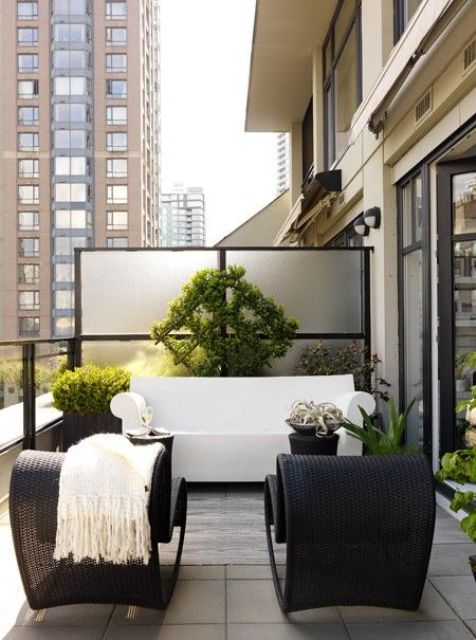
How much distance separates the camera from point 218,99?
170 feet

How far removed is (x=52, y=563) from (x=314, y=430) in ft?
6.92

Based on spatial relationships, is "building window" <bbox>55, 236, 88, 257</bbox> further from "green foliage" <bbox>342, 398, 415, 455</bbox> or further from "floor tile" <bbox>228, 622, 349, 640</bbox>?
"floor tile" <bbox>228, 622, 349, 640</bbox>

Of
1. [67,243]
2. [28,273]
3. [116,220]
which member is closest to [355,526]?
[116,220]

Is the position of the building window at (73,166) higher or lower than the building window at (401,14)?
higher

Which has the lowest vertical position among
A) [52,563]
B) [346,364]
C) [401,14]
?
[52,563]

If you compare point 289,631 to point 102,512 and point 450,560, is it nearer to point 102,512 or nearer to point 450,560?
point 102,512

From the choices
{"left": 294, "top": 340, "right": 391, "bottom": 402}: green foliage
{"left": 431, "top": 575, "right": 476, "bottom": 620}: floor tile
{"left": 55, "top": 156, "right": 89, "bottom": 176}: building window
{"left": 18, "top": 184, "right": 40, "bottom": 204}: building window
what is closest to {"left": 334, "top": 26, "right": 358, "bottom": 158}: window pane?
{"left": 294, "top": 340, "right": 391, "bottom": 402}: green foliage

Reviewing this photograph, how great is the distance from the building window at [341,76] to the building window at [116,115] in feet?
187

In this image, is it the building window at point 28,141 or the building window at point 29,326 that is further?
the building window at point 28,141

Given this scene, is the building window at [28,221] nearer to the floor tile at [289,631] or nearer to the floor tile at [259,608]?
the floor tile at [259,608]

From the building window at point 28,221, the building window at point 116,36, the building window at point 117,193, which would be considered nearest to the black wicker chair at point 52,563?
the building window at point 117,193

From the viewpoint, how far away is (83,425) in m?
5.95

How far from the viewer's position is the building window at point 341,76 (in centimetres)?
766

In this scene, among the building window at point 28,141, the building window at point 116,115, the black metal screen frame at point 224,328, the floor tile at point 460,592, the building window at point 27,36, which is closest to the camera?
the floor tile at point 460,592
